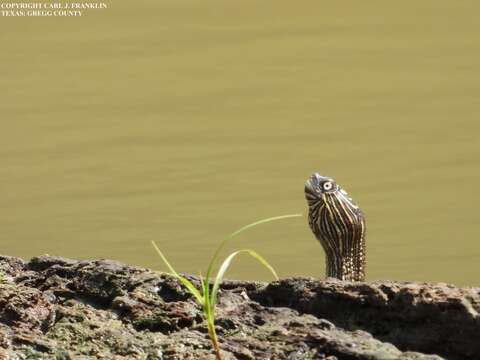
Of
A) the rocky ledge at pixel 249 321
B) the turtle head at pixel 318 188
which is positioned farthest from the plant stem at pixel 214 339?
the turtle head at pixel 318 188

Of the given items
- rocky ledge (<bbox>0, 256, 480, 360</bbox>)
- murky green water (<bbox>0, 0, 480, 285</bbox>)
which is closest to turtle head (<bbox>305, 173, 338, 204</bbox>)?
murky green water (<bbox>0, 0, 480, 285</bbox>)

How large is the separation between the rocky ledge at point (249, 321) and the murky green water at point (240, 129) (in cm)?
368

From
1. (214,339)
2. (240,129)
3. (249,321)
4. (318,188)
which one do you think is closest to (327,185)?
(318,188)

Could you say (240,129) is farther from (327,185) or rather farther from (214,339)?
(214,339)

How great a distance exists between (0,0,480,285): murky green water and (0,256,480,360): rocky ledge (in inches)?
145

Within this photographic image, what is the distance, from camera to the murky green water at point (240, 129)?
761cm

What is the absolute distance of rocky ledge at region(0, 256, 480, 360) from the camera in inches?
117

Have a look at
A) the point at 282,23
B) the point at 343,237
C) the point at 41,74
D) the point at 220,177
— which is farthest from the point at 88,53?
the point at 343,237

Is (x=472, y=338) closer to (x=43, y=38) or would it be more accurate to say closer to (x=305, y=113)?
(x=305, y=113)

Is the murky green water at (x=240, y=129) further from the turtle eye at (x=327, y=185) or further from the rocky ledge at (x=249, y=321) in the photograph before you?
the rocky ledge at (x=249, y=321)

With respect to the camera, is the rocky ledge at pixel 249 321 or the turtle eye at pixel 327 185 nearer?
the rocky ledge at pixel 249 321

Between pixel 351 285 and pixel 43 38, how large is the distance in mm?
9166

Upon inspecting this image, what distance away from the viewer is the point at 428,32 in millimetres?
11461

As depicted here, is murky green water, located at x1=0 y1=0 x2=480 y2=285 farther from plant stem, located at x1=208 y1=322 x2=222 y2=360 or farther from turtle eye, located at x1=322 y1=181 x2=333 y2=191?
plant stem, located at x1=208 y1=322 x2=222 y2=360
